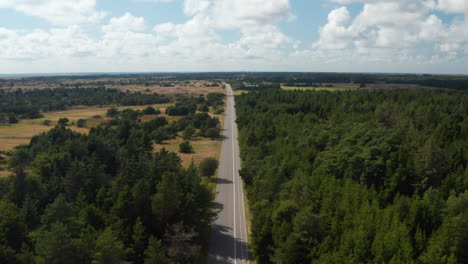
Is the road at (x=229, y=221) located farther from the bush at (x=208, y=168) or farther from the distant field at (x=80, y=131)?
the distant field at (x=80, y=131)

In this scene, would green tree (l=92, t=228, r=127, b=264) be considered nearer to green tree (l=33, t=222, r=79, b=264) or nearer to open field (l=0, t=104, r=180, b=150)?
green tree (l=33, t=222, r=79, b=264)

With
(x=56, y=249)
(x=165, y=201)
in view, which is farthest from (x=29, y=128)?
(x=56, y=249)

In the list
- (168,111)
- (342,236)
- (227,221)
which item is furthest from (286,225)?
(168,111)

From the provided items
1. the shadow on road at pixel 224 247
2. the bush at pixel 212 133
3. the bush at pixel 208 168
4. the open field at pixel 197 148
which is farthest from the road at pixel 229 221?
the bush at pixel 212 133

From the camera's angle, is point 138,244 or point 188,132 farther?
point 188,132

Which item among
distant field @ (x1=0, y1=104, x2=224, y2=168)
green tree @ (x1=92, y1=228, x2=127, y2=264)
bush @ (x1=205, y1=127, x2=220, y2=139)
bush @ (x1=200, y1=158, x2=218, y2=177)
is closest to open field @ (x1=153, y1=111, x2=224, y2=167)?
distant field @ (x1=0, y1=104, x2=224, y2=168)

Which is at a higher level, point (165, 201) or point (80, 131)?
point (165, 201)

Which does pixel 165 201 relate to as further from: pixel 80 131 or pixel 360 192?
pixel 80 131
